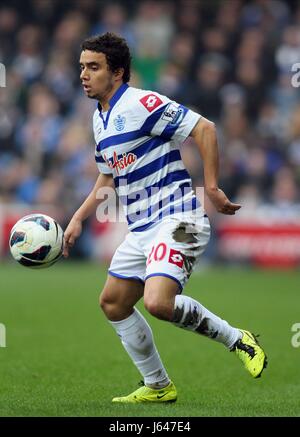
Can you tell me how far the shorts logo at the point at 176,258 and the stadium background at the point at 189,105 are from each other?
622 cm

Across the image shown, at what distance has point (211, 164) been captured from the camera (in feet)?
19.1

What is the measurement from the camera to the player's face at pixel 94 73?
6055 millimetres

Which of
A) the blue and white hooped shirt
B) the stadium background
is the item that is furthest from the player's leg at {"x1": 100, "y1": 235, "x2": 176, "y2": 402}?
the stadium background

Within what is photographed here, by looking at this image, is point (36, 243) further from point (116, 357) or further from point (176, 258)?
point (116, 357)

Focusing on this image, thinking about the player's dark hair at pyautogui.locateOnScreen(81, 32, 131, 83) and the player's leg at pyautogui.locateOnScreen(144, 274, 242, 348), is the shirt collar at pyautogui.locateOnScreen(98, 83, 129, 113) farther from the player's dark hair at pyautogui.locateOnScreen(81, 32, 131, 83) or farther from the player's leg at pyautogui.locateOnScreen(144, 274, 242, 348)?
the player's leg at pyautogui.locateOnScreen(144, 274, 242, 348)

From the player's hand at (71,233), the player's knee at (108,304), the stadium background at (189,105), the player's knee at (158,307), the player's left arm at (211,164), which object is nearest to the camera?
the player's knee at (158,307)

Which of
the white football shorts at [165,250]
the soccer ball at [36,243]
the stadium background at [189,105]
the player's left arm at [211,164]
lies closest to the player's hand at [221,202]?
the player's left arm at [211,164]

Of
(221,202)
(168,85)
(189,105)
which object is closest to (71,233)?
(221,202)

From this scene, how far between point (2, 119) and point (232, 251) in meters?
4.88

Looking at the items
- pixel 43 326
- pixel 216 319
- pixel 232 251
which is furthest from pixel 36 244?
pixel 232 251

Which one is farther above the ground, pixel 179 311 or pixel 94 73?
pixel 94 73

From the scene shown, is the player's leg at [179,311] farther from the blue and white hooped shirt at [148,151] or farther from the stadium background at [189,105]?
the stadium background at [189,105]

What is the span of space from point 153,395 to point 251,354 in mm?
677

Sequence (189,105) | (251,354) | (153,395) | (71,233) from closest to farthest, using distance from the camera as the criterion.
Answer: (251,354), (153,395), (71,233), (189,105)
